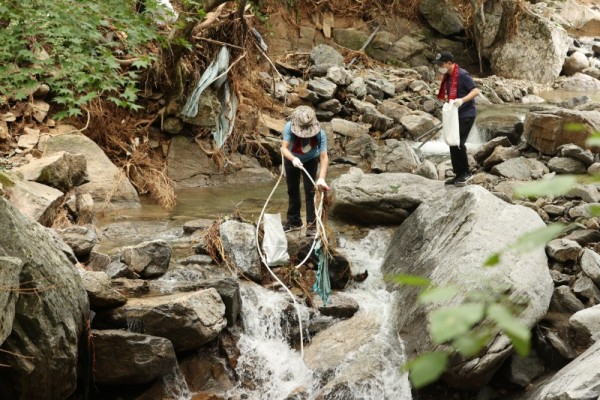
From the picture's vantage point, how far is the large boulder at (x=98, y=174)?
8.51m

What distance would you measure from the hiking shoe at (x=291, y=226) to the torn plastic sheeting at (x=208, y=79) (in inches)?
149

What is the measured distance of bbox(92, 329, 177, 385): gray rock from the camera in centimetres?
481

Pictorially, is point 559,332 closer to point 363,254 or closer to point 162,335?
point 363,254

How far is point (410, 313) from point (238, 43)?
6.45m

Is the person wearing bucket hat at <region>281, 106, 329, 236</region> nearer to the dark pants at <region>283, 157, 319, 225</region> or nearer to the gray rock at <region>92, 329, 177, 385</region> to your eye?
the dark pants at <region>283, 157, 319, 225</region>

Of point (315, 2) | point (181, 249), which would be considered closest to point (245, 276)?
point (181, 249)

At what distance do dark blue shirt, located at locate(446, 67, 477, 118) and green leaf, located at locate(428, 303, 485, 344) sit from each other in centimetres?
700

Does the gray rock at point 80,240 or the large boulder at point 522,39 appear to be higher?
the gray rock at point 80,240

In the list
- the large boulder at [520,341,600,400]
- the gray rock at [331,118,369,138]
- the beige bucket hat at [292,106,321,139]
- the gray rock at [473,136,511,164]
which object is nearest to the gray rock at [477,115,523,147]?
the gray rock at [473,136,511,164]

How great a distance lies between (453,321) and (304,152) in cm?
577

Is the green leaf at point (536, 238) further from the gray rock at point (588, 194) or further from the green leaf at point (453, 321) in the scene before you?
the gray rock at point (588, 194)

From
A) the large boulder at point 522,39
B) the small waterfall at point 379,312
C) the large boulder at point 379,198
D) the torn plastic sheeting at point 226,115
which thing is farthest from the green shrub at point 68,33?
the large boulder at point 522,39

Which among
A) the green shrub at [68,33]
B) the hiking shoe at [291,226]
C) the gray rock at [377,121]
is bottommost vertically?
the gray rock at [377,121]

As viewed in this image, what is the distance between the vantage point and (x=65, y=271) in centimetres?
445
